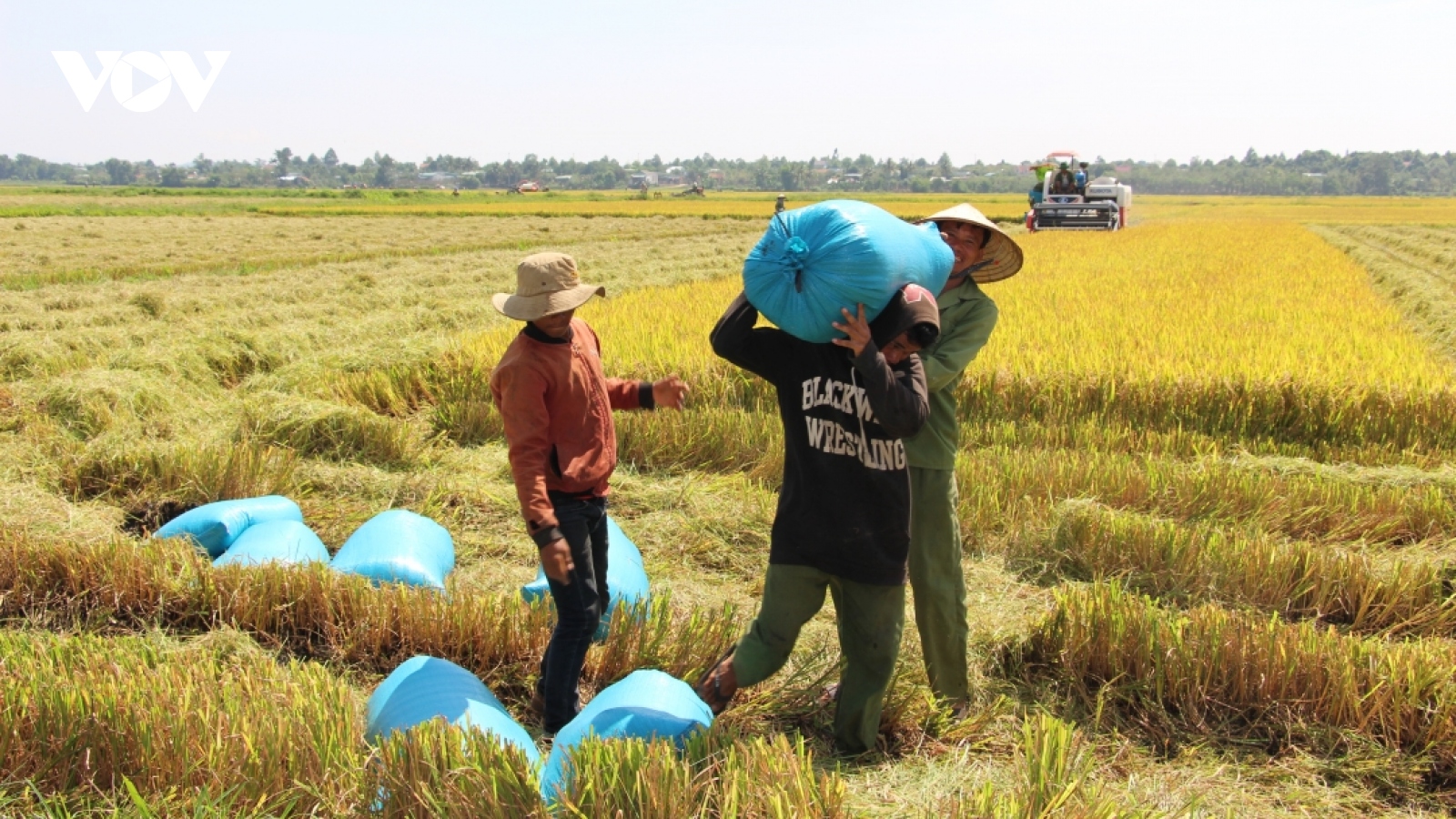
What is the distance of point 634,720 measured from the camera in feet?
8.30

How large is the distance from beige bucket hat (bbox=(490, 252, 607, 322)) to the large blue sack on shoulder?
172 cm

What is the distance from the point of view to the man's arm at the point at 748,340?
2645 mm

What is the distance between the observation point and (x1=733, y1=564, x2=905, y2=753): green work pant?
2.67m

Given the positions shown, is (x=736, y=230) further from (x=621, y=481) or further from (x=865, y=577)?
(x=865, y=577)

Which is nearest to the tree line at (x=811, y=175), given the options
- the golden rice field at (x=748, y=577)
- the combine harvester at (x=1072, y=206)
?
the combine harvester at (x=1072, y=206)

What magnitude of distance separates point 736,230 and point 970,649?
27007 millimetres

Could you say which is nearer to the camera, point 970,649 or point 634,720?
point 634,720

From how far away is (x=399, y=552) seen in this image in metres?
3.91

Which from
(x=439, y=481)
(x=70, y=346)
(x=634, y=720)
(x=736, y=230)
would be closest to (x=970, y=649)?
(x=634, y=720)

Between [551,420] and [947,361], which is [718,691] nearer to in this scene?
[551,420]

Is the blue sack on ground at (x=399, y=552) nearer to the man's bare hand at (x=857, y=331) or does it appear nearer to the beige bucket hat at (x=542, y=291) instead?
the beige bucket hat at (x=542, y=291)

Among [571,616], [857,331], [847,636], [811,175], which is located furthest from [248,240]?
[811,175]

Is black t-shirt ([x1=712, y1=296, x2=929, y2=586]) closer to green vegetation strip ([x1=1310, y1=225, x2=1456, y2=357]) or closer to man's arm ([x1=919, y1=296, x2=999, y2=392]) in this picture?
man's arm ([x1=919, y1=296, x2=999, y2=392])

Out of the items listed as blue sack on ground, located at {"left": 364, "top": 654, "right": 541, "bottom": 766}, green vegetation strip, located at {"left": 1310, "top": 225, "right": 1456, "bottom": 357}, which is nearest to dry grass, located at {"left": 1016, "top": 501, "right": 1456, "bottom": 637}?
blue sack on ground, located at {"left": 364, "top": 654, "right": 541, "bottom": 766}
